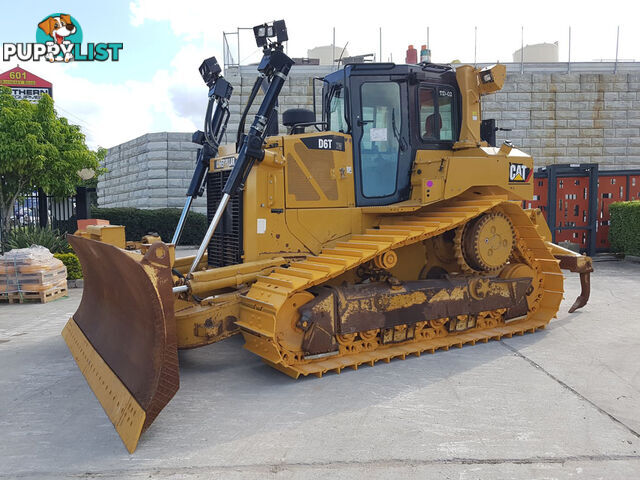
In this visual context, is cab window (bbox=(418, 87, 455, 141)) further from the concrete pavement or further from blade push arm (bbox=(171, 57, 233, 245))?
the concrete pavement

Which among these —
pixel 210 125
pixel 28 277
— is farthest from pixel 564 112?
pixel 28 277

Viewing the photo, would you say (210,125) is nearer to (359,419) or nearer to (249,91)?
(359,419)

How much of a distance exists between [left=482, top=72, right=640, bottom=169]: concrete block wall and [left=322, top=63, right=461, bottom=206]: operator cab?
1447cm

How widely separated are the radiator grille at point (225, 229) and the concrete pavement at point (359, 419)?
112 centimetres

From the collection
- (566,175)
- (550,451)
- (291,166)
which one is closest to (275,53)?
(291,166)

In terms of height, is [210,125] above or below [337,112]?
below

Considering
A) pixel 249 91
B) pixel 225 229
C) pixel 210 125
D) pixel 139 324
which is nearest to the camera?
pixel 139 324

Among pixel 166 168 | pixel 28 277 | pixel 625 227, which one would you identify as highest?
pixel 166 168

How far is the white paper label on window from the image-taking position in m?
6.49

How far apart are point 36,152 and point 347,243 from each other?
9834 millimetres

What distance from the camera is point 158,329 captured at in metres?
3.97

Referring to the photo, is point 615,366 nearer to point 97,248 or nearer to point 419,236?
point 419,236

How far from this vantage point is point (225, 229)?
6.43 meters

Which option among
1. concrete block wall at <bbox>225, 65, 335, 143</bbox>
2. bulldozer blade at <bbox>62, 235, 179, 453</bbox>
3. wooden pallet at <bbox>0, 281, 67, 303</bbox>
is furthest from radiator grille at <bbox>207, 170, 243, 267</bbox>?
concrete block wall at <bbox>225, 65, 335, 143</bbox>
